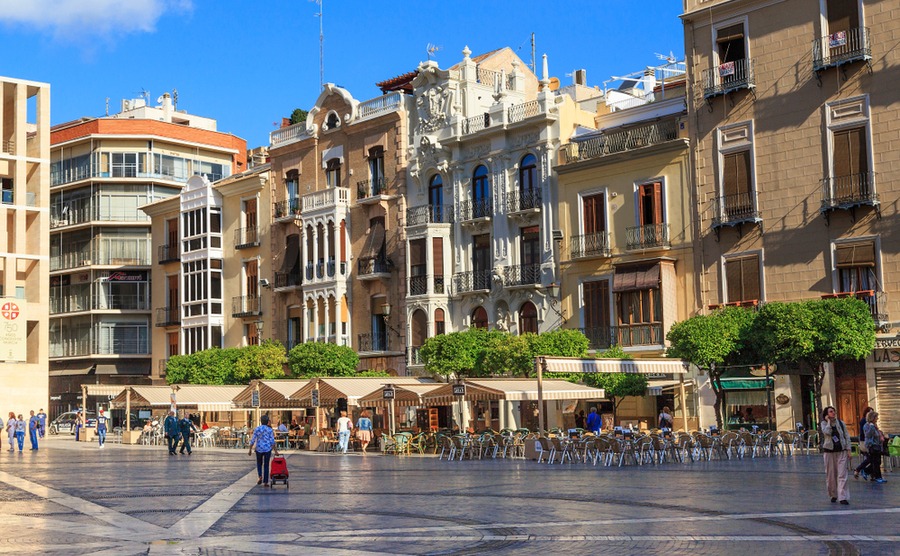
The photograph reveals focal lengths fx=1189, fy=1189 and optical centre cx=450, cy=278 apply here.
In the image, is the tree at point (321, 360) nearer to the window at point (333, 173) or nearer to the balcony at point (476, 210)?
the balcony at point (476, 210)

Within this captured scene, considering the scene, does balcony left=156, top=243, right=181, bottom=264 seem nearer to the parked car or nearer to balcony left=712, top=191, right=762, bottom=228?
the parked car

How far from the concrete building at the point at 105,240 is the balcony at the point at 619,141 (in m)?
34.1

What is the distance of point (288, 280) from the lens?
57344mm

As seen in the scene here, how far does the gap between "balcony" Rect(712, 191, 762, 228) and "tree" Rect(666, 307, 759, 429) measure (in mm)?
3392

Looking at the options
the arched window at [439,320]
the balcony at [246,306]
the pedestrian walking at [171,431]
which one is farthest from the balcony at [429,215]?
the pedestrian walking at [171,431]

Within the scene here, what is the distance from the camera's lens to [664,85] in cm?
4569

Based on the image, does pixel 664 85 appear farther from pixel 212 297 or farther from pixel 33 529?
pixel 33 529

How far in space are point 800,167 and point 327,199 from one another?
945 inches

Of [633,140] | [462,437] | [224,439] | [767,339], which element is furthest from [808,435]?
[224,439]

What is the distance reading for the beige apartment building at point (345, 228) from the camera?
5200 centimetres

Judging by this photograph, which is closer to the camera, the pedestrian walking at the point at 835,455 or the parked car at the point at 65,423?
the pedestrian walking at the point at 835,455

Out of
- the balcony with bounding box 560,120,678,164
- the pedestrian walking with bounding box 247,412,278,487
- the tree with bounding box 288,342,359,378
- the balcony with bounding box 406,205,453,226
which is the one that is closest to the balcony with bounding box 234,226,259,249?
the tree with bounding box 288,342,359,378

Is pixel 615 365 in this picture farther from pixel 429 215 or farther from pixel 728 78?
pixel 429 215

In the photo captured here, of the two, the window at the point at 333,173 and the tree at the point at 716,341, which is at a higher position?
the window at the point at 333,173
